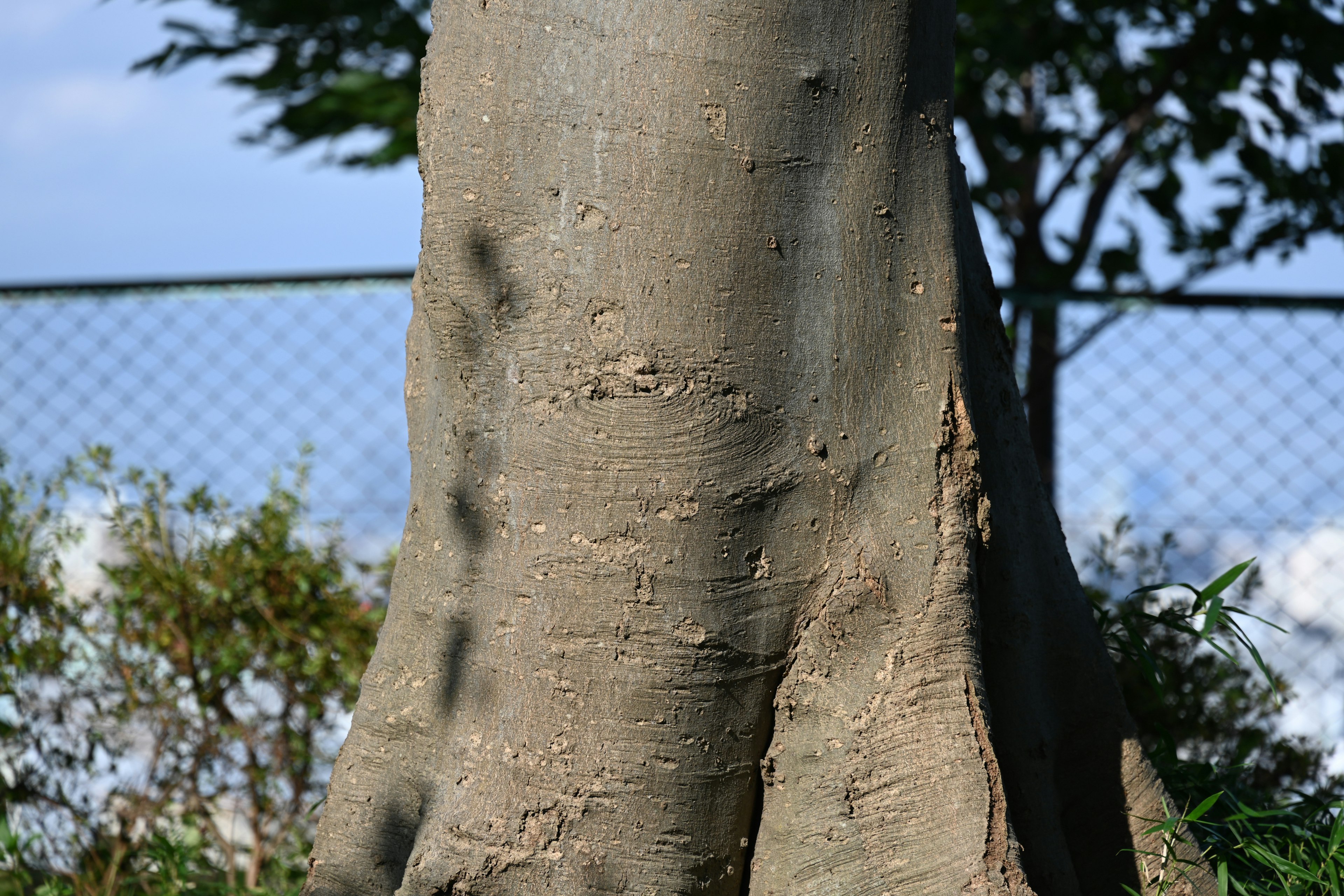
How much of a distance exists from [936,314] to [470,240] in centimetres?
85

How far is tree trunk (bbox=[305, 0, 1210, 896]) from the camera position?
1842 millimetres

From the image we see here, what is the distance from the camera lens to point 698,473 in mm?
1825

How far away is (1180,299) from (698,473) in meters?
3.81

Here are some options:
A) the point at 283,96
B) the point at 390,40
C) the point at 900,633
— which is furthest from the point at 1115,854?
the point at 283,96

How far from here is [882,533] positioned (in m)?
1.92

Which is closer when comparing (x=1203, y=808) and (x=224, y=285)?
(x=1203, y=808)

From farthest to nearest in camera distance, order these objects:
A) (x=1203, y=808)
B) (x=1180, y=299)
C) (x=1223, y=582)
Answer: (x=1180, y=299)
(x=1223, y=582)
(x=1203, y=808)

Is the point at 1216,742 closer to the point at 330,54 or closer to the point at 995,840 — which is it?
the point at 995,840

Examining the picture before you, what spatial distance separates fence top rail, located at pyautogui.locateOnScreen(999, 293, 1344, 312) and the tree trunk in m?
3.02

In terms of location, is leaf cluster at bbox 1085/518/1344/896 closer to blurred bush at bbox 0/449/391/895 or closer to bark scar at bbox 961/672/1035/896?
bark scar at bbox 961/672/1035/896

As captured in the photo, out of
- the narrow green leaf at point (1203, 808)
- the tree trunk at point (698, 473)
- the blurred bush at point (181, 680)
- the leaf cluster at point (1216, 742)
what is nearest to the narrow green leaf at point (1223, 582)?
the leaf cluster at point (1216, 742)

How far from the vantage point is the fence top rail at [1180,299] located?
15.8ft

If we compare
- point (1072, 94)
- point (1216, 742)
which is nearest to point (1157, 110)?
point (1072, 94)

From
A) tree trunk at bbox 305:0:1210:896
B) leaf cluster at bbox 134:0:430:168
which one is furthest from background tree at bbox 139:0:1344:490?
tree trunk at bbox 305:0:1210:896
